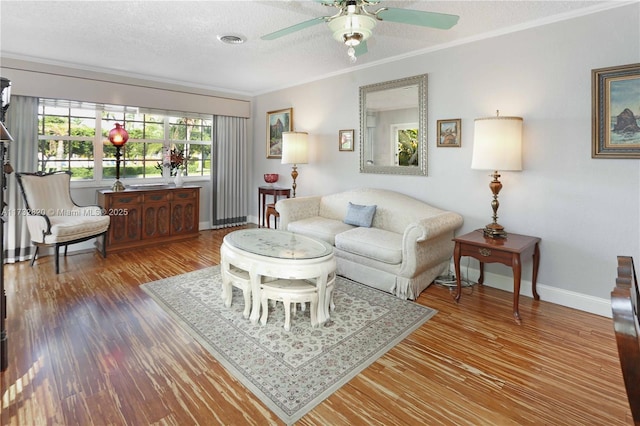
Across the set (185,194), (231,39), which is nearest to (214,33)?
(231,39)

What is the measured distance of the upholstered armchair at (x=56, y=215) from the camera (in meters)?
3.81

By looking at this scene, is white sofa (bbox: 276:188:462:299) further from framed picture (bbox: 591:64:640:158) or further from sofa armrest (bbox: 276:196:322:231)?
framed picture (bbox: 591:64:640:158)

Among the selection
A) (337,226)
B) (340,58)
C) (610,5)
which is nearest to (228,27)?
(340,58)

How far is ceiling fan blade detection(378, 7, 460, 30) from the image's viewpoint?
2.06 metres

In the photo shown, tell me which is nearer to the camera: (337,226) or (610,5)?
(610,5)

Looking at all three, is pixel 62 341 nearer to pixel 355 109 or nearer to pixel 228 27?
pixel 228 27

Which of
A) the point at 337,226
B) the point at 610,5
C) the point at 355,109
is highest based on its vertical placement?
the point at 610,5

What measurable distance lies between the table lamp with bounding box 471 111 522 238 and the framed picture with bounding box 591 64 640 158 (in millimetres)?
555

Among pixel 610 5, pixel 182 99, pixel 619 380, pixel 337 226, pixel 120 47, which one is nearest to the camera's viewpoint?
pixel 619 380

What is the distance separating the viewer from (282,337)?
8.18 ft

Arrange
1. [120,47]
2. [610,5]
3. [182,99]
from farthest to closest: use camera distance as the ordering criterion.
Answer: [182,99]
[120,47]
[610,5]

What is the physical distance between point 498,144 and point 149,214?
4522 mm

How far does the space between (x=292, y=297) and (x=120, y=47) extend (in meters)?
3.42

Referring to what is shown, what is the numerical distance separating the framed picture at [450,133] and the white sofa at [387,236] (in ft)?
2.31
